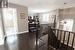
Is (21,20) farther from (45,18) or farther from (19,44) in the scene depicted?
(19,44)

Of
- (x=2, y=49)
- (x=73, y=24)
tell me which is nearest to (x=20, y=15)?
(x=2, y=49)

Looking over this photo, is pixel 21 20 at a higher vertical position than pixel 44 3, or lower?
lower

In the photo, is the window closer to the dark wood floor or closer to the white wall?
the dark wood floor

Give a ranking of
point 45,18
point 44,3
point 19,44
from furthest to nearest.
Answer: point 44,3 < point 45,18 < point 19,44

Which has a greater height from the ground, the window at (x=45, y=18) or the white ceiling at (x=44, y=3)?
the white ceiling at (x=44, y=3)

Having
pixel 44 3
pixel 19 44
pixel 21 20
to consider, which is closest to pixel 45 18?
pixel 44 3

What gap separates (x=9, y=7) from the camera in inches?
160

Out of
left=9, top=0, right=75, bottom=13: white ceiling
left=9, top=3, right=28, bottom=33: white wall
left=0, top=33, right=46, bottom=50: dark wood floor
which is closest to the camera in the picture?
left=0, top=33, right=46, bottom=50: dark wood floor

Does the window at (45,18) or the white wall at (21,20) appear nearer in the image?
the window at (45,18)

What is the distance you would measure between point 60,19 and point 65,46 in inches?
134

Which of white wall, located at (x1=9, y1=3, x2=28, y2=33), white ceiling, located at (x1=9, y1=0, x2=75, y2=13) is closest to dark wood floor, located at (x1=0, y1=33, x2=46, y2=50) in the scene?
white wall, located at (x1=9, y1=3, x2=28, y2=33)

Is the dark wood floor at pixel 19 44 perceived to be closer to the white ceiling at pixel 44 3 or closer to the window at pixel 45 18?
the window at pixel 45 18

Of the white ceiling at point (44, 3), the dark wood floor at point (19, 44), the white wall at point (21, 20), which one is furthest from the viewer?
the white wall at point (21, 20)

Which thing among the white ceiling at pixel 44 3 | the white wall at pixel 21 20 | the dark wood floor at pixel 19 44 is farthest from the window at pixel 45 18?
the white wall at pixel 21 20
